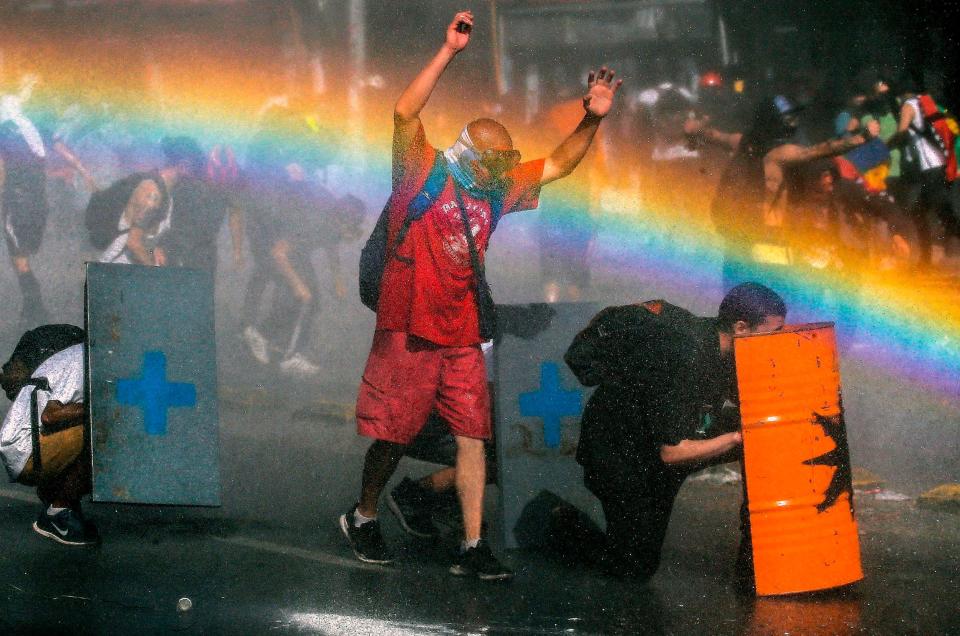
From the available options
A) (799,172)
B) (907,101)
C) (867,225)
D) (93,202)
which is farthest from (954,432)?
(93,202)

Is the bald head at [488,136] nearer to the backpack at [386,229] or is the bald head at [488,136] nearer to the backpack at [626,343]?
the backpack at [386,229]

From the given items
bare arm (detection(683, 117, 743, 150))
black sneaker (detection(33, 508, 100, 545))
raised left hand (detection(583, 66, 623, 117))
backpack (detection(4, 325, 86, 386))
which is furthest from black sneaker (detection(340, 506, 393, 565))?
bare arm (detection(683, 117, 743, 150))

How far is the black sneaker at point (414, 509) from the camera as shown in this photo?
490cm

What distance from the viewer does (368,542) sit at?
458cm

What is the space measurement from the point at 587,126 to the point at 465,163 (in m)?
0.51

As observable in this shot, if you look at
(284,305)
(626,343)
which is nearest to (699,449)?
(626,343)

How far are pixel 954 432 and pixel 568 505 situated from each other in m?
3.40

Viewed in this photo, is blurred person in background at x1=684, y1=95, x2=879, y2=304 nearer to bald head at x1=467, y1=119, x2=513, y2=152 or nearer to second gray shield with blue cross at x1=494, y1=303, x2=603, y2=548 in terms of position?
second gray shield with blue cross at x1=494, y1=303, x2=603, y2=548

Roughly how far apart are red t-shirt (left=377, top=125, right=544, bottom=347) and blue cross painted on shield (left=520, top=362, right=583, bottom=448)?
48 centimetres

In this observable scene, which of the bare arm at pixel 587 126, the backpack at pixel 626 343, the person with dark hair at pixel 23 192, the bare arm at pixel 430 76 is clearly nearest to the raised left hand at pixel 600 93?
the bare arm at pixel 587 126

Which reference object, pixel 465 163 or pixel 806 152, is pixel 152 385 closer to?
pixel 465 163

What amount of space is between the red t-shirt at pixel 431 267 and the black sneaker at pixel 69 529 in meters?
1.35

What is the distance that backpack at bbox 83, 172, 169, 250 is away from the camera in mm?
9000

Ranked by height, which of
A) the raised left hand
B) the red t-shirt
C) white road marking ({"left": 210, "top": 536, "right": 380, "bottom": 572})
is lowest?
white road marking ({"left": 210, "top": 536, "right": 380, "bottom": 572})
